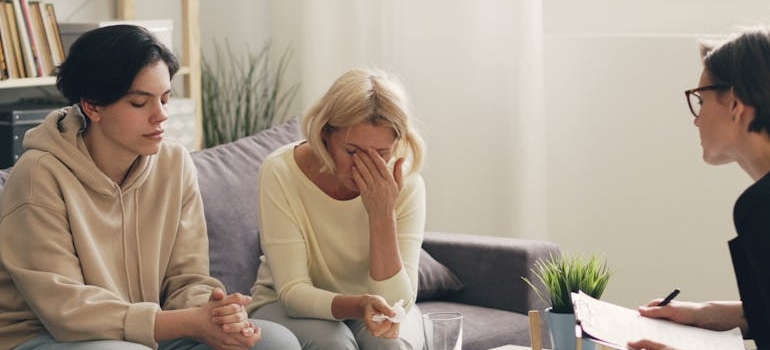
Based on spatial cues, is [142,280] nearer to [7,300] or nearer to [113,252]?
[113,252]

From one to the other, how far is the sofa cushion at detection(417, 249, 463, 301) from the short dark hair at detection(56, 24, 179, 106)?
1.10 m

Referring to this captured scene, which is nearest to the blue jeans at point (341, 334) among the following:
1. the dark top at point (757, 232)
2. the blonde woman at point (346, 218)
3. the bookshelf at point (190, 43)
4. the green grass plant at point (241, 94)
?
the blonde woman at point (346, 218)

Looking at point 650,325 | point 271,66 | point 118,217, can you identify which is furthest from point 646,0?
point 118,217

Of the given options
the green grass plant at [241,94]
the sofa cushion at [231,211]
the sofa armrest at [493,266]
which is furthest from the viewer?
the green grass plant at [241,94]

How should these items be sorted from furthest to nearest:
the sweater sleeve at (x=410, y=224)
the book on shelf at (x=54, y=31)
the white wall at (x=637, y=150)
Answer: the white wall at (x=637, y=150)
the book on shelf at (x=54, y=31)
the sweater sleeve at (x=410, y=224)

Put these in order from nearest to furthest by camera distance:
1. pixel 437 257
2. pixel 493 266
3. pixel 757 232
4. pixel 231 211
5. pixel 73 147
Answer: pixel 757 232, pixel 73 147, pixel 231 211, pixel 493 266, pixel 437 257

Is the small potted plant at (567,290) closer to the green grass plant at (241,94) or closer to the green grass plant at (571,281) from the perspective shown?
the green grass plant at (571,281)

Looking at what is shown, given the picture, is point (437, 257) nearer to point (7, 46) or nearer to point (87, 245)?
point (87, 245)

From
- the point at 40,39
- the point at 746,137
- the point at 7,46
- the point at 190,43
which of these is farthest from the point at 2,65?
the point at 746,137

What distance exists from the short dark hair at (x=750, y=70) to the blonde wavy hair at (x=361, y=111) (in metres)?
0.73

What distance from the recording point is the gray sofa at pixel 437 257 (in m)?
2.84

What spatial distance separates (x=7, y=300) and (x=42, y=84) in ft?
4.35

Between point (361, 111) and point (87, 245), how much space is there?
0.64m

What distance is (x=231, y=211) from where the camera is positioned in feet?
9.39
